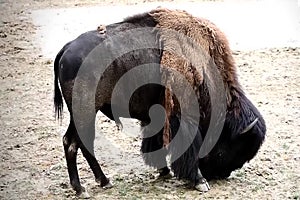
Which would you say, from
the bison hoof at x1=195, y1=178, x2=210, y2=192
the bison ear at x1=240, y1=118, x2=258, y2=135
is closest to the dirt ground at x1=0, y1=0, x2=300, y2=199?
the bison hoof at x1=195, y1=178, x2=210, y2=192

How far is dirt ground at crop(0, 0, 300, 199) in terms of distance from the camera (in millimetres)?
4547

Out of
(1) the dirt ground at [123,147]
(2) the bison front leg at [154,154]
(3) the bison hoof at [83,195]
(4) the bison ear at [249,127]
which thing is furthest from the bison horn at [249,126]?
(3) the bison hoof at [83,195]

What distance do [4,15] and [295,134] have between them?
8.24 m

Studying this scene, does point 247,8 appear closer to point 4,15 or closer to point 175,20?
point 4,15

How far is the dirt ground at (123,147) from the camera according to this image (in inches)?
179

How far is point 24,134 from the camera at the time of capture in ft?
19.3

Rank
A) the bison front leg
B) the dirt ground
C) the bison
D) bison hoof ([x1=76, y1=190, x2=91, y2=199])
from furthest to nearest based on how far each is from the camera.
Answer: the bison front leg → the dirt ground → bison hoof ([x1=76, y1=190, x2=91, y2=199]) → the bison

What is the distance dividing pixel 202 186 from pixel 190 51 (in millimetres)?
1093

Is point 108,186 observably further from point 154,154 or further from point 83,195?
point 154,154

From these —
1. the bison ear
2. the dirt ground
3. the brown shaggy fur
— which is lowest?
the dirt ground

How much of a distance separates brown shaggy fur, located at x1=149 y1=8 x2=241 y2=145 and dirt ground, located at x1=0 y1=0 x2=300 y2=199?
62 centimetres

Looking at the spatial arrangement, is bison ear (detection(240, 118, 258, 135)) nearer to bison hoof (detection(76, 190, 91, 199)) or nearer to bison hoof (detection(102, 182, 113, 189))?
bison hoof (detection(102, 182, 113, 189))

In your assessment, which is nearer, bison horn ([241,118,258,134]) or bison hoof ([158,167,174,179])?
bison horn ([241,118,258,134])

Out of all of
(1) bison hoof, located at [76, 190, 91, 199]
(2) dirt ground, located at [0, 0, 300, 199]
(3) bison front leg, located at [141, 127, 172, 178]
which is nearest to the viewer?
(1) bison hoof, located at [76, 190, 91, 199]
